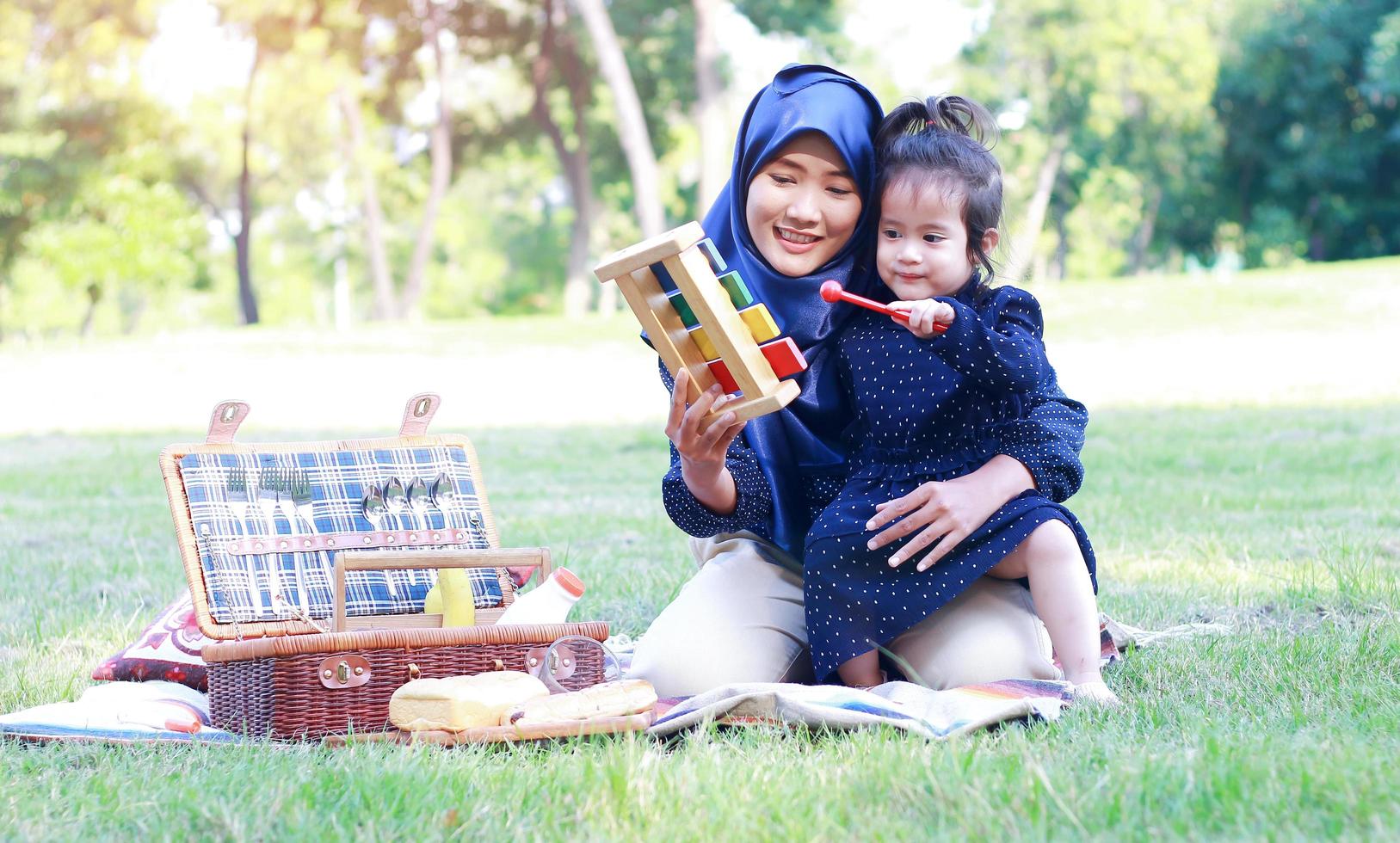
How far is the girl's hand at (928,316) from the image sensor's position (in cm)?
271

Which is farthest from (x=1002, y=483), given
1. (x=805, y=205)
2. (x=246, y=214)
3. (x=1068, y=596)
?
(x=246, y=214)

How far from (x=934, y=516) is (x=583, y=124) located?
87.0 ft

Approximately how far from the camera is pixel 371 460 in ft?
11.1

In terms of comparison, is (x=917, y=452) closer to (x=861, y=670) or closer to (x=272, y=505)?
(x=861, y=670)

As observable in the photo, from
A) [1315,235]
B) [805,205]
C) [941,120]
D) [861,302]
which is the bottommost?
[1315,235]

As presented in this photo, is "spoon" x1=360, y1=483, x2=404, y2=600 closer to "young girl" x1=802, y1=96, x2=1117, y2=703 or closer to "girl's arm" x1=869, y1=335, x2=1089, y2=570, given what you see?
"young girl" x1=802, y1=96, x2=1117, y2=703

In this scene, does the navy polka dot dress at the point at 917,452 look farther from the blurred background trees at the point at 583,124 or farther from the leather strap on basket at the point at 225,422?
the blurred background trees at the point at 583,124

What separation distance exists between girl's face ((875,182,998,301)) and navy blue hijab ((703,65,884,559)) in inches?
4.7

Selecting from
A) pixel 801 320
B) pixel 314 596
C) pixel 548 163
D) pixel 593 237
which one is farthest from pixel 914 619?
pixel 548 163

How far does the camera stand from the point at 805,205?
9.98 feet

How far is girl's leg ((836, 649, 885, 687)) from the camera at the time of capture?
2953 mm

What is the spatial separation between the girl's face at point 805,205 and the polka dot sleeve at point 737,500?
1.24 ft

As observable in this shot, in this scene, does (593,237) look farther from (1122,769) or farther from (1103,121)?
(1122,769)

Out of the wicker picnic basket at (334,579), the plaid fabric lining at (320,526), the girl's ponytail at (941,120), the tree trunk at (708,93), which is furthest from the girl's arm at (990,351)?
the tree trunk at (708,93)
